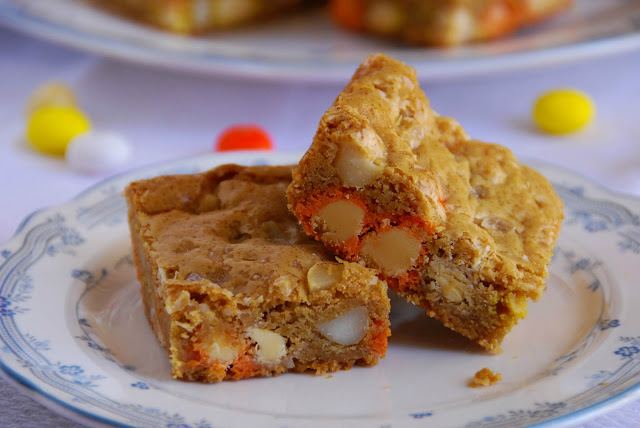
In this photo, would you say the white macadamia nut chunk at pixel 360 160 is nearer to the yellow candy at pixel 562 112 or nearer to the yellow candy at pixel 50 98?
the yellow candy at pixel 562 112

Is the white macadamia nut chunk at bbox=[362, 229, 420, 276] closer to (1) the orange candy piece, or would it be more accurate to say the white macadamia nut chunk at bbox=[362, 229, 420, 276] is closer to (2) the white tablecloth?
(1) the orange candy piece

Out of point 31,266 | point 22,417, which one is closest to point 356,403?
point 22,417

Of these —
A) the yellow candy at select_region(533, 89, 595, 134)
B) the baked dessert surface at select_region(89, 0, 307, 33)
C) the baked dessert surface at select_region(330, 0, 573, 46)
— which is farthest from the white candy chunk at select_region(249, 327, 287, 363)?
the baked dessert surface at select_region(89, 0, 307, 33)

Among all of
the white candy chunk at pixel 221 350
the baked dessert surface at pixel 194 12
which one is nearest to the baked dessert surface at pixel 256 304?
the white candy chunk at pixel 221 350

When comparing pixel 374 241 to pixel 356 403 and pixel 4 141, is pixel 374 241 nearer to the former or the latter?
pixel 356 403

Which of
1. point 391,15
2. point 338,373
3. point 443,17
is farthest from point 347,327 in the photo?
point 391,15

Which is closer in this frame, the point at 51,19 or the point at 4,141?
the point at 4,141
